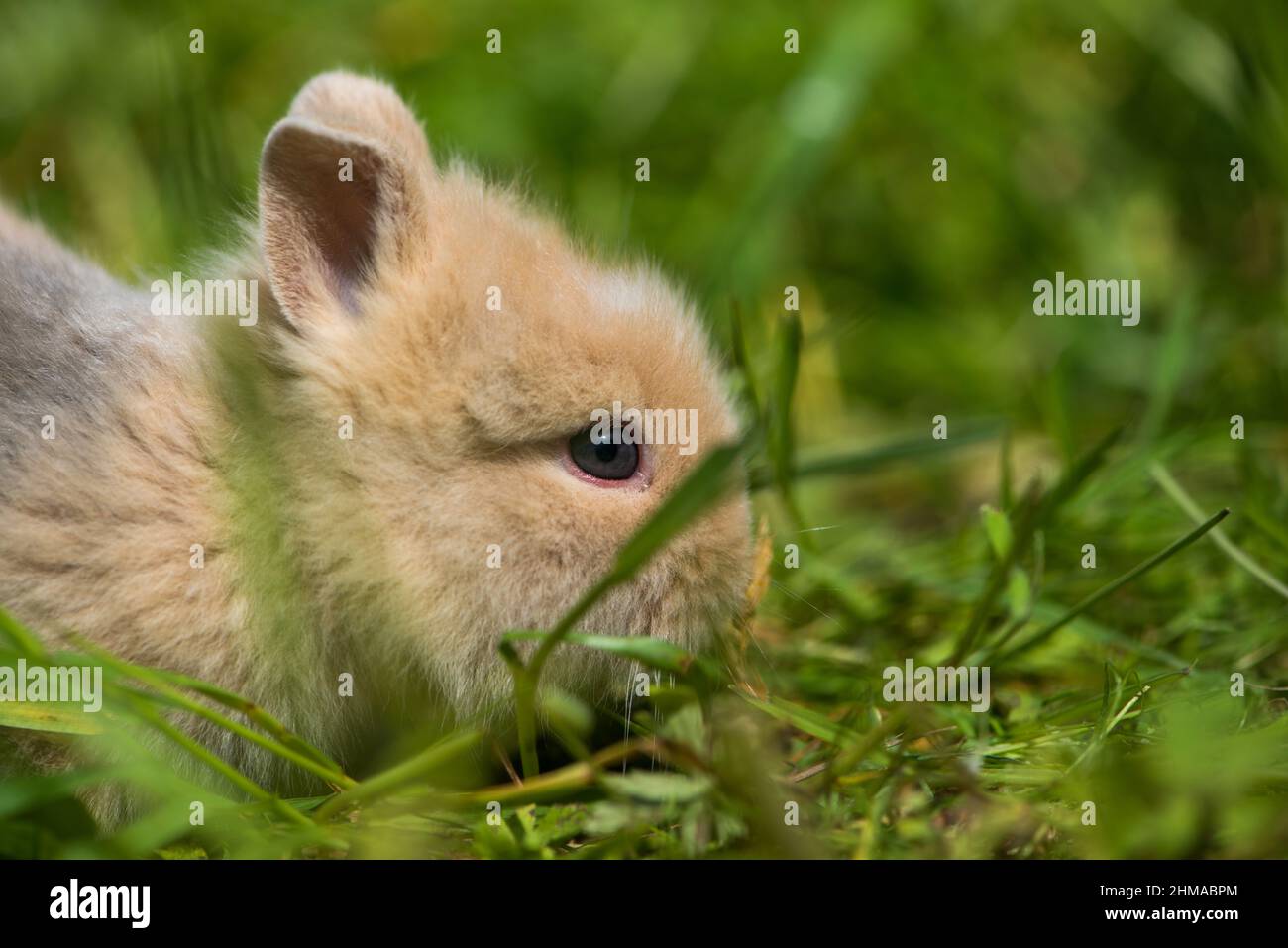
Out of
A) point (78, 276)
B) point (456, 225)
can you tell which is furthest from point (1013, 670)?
point (78, 276)

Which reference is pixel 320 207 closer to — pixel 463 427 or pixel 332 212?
pixel 332 212

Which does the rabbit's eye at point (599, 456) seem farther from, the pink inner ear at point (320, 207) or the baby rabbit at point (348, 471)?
the pink inner ear at point (320, 207)

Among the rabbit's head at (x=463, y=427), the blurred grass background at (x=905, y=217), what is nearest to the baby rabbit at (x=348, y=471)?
the rabbit's head at (x=463, y=427)

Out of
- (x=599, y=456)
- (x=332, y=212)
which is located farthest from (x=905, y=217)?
(x=332, y=212)

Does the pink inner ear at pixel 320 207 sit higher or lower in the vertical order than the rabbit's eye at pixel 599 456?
higher

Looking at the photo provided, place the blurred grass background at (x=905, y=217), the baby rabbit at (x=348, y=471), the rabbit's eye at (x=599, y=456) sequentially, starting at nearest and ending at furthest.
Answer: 1. the baby rabbit at (x=348, y=471)
2. the rabbit's eye at (x=599, y=456)
3. the blurred grass background at (x=905, y=217)
